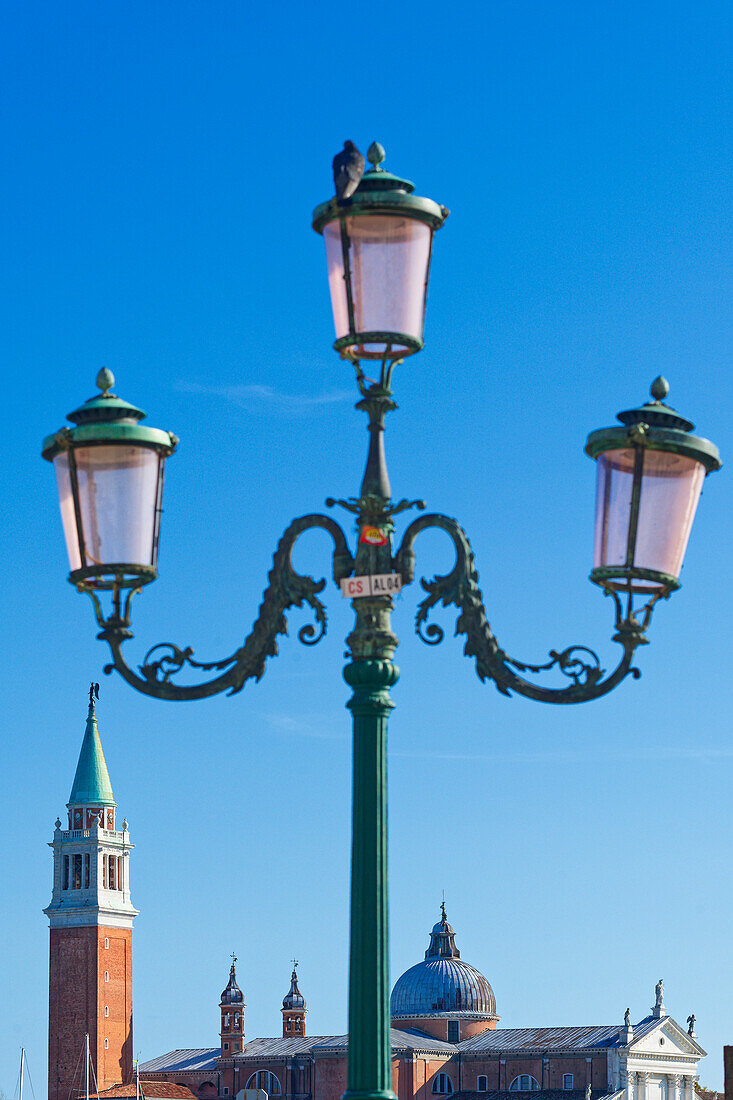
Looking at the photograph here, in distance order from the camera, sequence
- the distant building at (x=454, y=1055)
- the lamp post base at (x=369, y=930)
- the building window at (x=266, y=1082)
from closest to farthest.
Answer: the lamp post base at (x=369, y=930) < the distant building at (x=454, y=1055) < the building window at (x=266, y=1082)

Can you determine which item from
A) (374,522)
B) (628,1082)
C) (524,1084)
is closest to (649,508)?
(374,522)

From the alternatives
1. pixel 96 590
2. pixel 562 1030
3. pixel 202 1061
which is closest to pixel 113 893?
pixel 202 1061

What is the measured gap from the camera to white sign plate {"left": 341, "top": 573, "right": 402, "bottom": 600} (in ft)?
19.2

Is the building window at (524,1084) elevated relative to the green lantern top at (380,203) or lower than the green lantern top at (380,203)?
lower

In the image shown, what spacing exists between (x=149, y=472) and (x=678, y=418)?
162 centimetres

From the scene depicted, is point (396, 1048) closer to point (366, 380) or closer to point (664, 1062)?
point (664, 1062)

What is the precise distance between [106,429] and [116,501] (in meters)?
0.22

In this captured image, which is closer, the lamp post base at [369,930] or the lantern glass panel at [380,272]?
the lamp post base at [369,930]

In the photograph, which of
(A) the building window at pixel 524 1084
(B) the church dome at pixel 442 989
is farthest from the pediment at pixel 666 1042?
(B) the church dome at pixel 442 989

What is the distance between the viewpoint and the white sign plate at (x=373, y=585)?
5.85 metres

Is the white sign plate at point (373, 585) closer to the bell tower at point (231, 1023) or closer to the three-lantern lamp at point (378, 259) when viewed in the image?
the three-lantern lamp at point (378, 259)

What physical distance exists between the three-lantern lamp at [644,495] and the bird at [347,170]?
1.04 m

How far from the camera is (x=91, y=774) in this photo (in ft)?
264

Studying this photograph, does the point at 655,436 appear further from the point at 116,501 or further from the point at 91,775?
the point at 91,775
